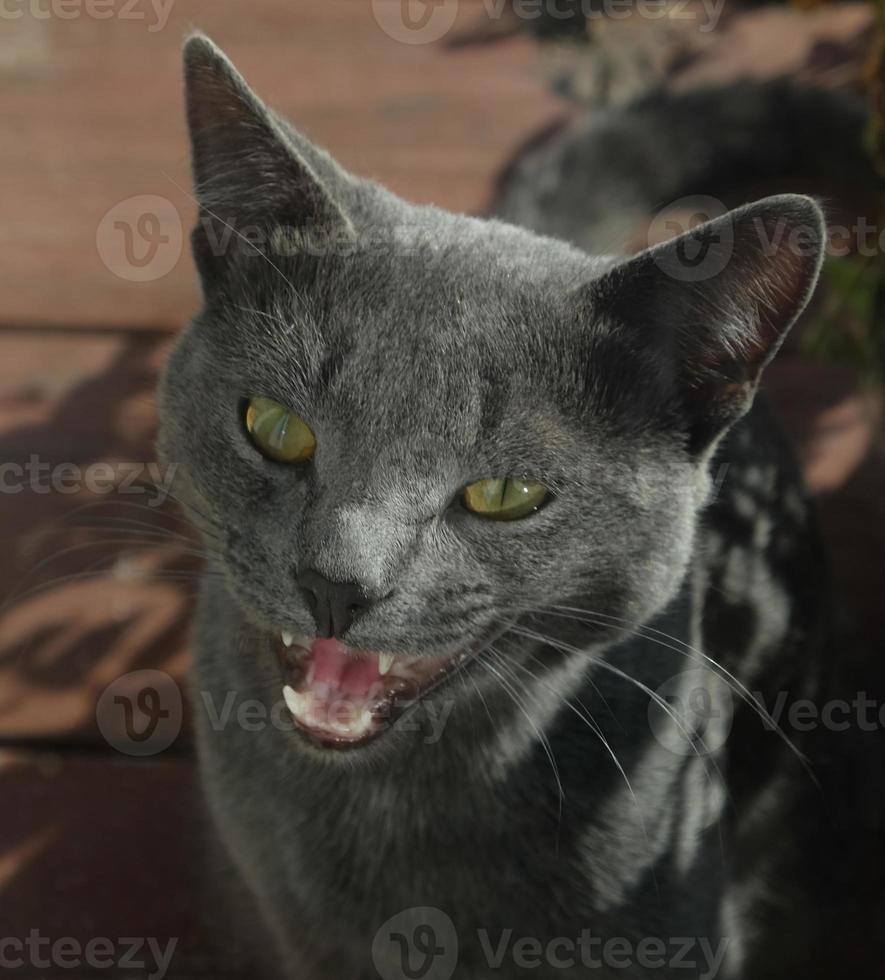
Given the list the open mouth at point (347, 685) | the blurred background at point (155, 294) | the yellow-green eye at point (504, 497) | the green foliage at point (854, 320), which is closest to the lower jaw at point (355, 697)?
the open mouth at point (347, 685)

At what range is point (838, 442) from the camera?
7.54 feet

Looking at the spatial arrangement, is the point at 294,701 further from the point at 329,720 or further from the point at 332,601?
the point at 332,601

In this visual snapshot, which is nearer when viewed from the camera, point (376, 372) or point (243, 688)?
point (376, 372)

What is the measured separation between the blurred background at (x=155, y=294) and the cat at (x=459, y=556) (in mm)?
300

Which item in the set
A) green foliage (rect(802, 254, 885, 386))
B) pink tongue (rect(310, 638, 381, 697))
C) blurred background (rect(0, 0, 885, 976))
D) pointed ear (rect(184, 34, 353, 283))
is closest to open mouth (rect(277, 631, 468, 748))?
pink tongue (rect(310, 638, 381, 697))

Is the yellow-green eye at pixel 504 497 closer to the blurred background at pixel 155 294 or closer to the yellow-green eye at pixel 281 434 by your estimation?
the yellow-green eye at pixel 281 434

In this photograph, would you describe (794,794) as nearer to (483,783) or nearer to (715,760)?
(715,760)

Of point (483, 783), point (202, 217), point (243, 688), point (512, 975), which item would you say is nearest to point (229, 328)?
point (202, 217)

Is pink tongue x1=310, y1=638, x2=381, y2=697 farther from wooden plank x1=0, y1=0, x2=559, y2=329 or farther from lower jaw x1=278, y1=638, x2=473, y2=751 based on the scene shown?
wooden plank x1=0, y1=0, x2=559, y2=329

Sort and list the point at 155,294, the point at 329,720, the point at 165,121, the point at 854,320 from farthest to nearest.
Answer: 1. the point at 165,121
2. the point at 155,294
3. the point at 854,320
4. the point at 329,720

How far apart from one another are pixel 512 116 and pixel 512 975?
1785 mm

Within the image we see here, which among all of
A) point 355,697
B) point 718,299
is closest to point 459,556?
point 355,697

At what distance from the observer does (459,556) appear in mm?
1204

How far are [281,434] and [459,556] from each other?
218mm
